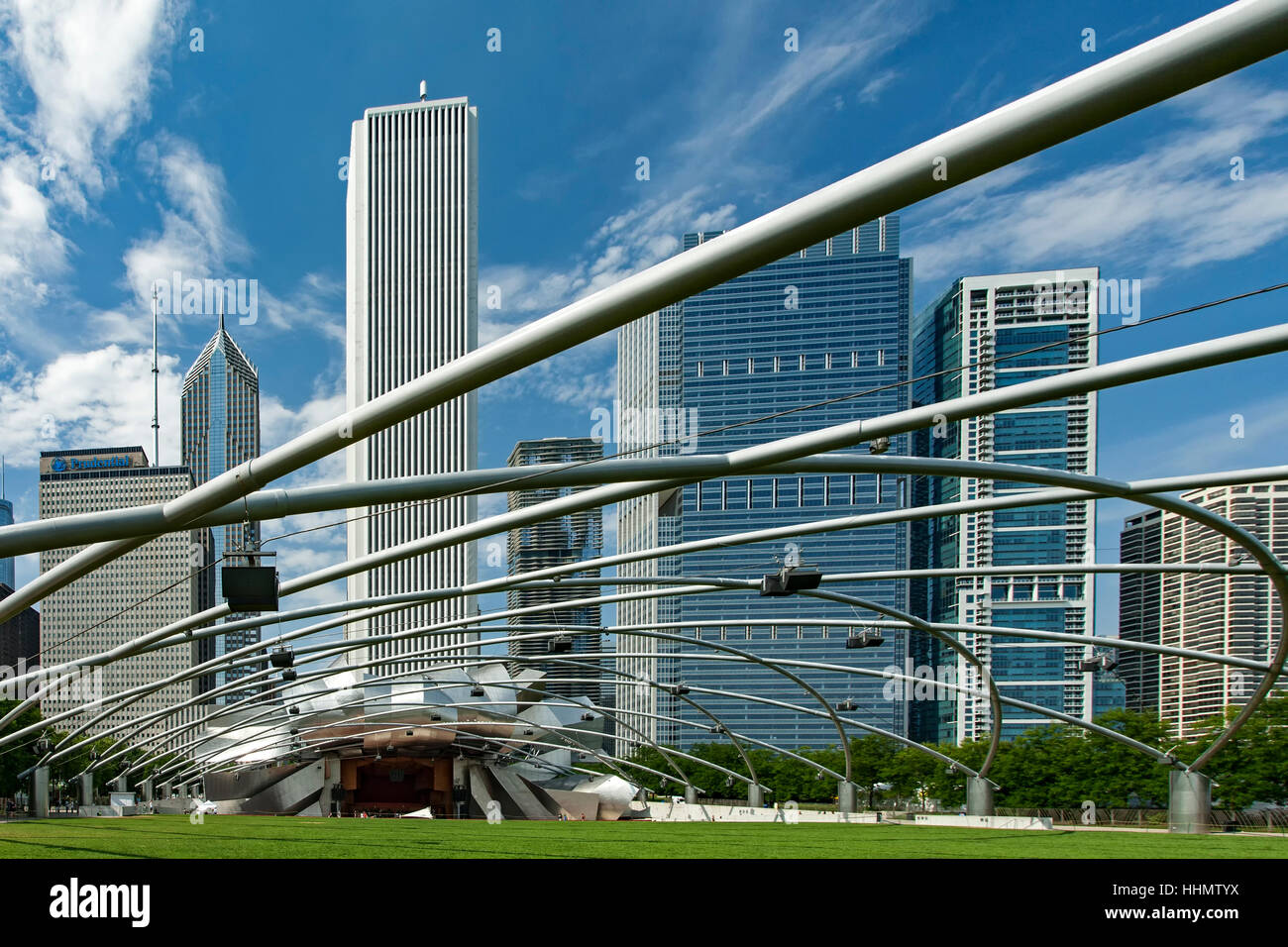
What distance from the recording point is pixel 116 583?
13750 centimetres

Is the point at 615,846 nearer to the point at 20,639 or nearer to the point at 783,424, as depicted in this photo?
the point at 20,639

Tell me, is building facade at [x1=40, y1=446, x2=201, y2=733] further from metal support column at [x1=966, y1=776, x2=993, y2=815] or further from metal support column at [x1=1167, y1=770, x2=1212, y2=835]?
metal support column at [x1=1167, y1=770, x2=1212, y2=835]

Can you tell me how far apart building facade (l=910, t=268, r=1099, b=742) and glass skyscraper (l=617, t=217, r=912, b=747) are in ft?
39.0

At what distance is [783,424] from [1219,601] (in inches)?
3393

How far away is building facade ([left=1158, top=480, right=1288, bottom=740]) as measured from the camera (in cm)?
7588

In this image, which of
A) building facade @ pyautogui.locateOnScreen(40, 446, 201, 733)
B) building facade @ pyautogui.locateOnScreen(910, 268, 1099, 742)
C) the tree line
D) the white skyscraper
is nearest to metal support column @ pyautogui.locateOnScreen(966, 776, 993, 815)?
the tree line

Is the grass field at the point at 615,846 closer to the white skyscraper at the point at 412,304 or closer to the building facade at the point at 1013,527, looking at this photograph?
the building facade at the point at 1013,527

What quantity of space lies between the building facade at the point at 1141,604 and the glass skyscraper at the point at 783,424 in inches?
1956

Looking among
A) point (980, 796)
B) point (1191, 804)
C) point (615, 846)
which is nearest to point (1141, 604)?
point (980, 796)

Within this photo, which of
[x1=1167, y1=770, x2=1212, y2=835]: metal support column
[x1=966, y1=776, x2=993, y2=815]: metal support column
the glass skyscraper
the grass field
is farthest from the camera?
the glass skyscraper
